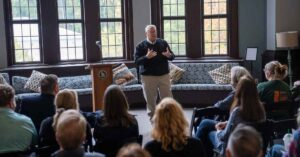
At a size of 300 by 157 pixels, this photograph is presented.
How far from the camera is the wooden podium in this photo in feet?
20.1

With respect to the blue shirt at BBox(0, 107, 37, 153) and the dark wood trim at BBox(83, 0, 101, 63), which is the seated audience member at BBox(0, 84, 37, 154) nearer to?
the blue shirt at BBox(0, 107, 37, 153)

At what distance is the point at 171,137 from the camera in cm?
270

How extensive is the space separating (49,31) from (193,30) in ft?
9.50

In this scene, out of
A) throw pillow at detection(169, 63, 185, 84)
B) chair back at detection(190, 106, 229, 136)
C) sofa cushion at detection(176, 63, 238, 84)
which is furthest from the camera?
→ sofa cushion at detection(176, 63, 238, 84)

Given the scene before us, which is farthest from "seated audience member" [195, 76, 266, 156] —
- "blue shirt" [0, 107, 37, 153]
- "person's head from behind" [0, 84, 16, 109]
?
"person's head from behind" [0, 84, 16, 109]

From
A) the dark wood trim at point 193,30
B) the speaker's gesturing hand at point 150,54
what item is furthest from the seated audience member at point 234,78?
the dark wood trim at point 193,30

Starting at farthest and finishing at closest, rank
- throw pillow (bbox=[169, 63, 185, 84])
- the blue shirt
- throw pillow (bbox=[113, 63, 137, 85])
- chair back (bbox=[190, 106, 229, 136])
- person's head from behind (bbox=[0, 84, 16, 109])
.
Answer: throw pillow (bbox=[169, 63, 185, 84]), throw pillow (bbox=[113, 63, 137, 85]), chair back (bbox=[190, 106, 229, 136]), person's head from behind (bbox=[0, 84, 16, 109]), the blue shirt

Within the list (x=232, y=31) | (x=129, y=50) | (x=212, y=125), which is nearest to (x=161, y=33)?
(x=129, y=50)

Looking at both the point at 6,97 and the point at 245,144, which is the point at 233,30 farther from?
the point at 245,144

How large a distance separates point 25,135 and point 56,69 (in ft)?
15.5

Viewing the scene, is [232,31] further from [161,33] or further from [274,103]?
[274,103]

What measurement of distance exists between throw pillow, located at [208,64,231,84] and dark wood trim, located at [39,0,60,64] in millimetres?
3097

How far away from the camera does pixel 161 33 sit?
8.57 meters

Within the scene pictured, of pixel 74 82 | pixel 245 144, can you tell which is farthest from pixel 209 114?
pixel 74 82
